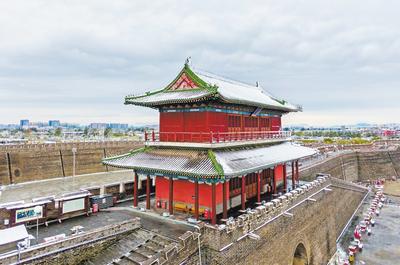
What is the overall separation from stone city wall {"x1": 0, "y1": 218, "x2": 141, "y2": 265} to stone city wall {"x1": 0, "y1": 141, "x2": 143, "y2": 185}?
34.9 metres

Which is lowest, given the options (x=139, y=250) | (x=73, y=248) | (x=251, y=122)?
(x=139, y=250)

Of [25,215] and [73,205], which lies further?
[73,205]

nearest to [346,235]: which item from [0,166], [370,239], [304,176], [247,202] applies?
[370,239]

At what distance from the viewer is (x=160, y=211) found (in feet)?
63.1

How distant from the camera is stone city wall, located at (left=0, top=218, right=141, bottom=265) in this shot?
11.8m

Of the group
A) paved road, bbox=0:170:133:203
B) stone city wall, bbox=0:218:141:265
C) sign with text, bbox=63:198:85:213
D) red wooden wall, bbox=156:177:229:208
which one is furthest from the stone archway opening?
paved road, bbox=0:170:133:203

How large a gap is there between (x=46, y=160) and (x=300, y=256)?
42000 mm

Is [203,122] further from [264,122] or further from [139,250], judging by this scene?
[264,122]

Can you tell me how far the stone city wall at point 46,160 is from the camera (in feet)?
136

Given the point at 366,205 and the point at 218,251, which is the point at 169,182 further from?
the point at 366,205

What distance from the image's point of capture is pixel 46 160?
150 ft

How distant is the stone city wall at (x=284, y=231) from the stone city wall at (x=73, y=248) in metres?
4.75

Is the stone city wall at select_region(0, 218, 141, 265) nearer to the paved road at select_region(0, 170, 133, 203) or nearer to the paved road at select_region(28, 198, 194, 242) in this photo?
the paved road at select_region(28, 198, 194, 242)

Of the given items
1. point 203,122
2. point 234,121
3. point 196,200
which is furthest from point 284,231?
point 203,122
